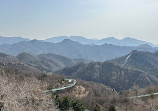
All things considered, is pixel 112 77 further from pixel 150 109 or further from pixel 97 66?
pixel 150 109

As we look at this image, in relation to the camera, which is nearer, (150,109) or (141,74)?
(150,109)

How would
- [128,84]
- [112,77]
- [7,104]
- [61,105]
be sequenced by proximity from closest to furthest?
[7,104] → [61,105] → [128,84] → [112,77]

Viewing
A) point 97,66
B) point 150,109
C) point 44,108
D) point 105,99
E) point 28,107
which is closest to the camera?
point 28,107

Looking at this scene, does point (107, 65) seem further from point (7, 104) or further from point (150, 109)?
point (7, 104)

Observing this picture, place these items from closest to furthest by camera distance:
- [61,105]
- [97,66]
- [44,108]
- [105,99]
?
[44,108]
[61,105]
[105,99]
[97,66]

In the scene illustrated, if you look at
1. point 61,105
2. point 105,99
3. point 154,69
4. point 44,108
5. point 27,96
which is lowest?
point 154,69

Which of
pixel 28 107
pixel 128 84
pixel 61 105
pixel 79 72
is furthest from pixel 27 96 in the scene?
pixel 79 72

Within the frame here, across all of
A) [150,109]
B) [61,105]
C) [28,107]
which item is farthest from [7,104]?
[150,109]

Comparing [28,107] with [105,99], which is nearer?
[28,107]

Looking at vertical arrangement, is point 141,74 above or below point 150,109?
below

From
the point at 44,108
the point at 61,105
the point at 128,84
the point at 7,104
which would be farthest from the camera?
the point at 128,84
